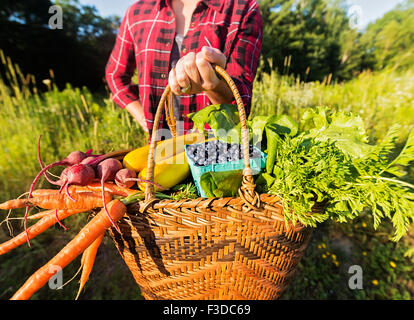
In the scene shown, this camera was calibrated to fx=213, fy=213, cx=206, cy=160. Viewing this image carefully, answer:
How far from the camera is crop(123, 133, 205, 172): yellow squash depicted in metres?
0.92

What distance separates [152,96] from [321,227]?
2.02 meters

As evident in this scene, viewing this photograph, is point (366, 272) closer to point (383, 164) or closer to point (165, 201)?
point (383, 164)

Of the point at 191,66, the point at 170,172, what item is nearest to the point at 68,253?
the point at 170,172

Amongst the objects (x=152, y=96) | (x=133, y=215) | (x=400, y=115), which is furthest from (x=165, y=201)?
(x=400, y=115)

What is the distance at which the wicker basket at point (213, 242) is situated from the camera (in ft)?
2.17

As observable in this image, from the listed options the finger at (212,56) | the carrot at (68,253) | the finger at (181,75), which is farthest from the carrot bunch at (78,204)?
the finger at (212,56)

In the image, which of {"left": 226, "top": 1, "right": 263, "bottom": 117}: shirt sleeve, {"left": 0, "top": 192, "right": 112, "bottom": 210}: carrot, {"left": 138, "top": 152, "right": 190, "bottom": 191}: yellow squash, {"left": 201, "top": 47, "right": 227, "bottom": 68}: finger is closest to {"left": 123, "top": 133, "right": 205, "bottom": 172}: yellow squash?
{"left": 138, "top": 152, "right": 190, "bottom": 191}: yellow squash

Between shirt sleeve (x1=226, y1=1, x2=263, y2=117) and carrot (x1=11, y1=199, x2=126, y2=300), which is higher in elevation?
shirt sleeve (x1=226, y1=1, x2=263, y2=117)

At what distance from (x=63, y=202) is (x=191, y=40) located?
3.63 ft

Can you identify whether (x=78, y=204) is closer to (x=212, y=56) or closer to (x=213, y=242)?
(x=213, y=242)

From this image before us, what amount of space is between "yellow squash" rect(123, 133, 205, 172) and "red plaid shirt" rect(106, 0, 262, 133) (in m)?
0.39

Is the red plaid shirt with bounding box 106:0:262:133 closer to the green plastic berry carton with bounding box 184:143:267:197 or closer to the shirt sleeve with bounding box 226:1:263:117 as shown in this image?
the shirt sleeve with bounding box 226:1:263:117

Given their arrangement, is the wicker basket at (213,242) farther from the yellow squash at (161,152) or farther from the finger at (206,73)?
the yellow squash at (161,152)

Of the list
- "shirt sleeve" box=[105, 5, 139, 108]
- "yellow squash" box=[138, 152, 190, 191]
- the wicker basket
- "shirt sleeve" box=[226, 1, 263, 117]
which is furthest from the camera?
"shirt sleeve" box=[105, 5, 139, 108]
